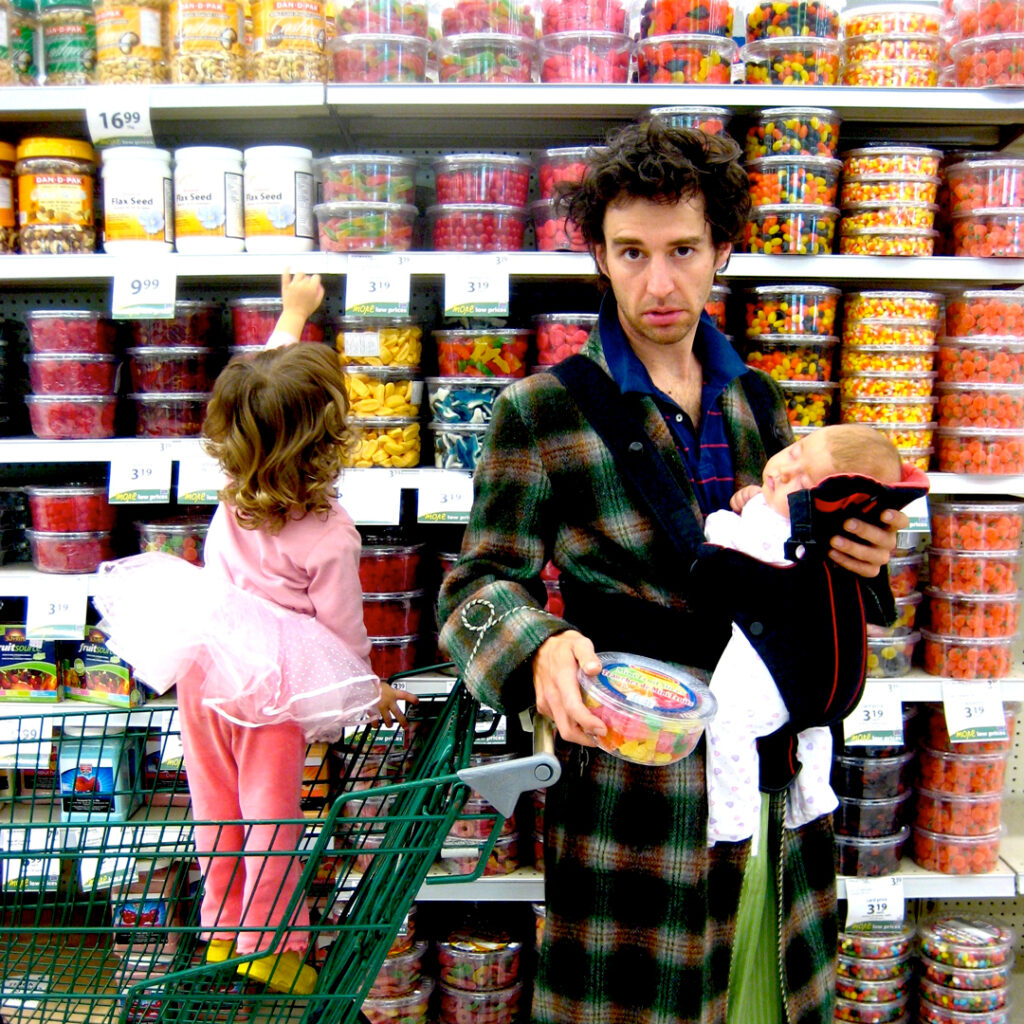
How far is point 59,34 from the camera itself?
6.83 feet

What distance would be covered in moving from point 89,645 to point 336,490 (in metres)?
0.88

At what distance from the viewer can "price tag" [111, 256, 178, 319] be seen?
1.99 m

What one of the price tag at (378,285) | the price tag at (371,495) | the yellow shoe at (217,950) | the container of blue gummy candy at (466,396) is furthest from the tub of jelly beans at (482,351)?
the yellow shoe at (217,950)

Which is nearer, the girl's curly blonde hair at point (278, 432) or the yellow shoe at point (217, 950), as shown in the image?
the yellow shoe at point (217, 950)

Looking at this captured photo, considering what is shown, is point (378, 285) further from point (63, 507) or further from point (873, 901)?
point (873, 901)

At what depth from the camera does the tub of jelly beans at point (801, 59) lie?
202 centimetres

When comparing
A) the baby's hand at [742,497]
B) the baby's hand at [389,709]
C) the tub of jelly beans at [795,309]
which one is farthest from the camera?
the tub of jelly beans at [795,309]

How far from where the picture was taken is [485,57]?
6.67 ft

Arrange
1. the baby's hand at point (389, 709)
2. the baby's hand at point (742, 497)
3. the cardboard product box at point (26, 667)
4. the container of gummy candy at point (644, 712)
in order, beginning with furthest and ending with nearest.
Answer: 1. the cardboard product box at point (26, 667)
2. the baby's hand at point (389, 709)
3. the baby's hand at point (742, 497)
4. the container of gummy candy at point (644, 712)

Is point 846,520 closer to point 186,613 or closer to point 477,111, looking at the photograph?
point 186,613

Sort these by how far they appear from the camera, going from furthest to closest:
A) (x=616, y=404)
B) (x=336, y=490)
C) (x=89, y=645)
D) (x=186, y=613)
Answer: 1. (x=89, y=645)
2. (x=336, y=490)
3. (x=186, y=613)
4. (x=616, y=404)

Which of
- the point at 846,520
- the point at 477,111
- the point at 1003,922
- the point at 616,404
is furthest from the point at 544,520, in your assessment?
the point at 1003,922

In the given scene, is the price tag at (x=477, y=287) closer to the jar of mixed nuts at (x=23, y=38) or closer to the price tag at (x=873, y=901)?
the jar of mixed nuts at (x=23, y=38)

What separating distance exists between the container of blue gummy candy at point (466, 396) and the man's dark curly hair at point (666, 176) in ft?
2.42
